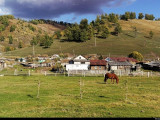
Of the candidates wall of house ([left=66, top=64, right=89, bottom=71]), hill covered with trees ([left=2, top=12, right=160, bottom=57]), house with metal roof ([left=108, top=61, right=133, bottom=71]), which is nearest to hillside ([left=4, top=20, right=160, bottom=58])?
hill covered with trees ([left=2, top=12, right=160, bottom=57])

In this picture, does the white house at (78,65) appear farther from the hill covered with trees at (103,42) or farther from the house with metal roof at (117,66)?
the hill covered with trees at (103,42)

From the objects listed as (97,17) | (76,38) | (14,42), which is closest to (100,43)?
(76,38)

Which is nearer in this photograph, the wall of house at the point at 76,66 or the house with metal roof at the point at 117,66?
the house with metal roof at the point at 117,66

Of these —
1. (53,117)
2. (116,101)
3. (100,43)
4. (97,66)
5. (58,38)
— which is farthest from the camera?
(58,38)

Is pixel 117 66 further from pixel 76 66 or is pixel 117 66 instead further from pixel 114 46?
pixel 114 46

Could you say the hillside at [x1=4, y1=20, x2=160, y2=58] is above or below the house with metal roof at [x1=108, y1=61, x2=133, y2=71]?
above

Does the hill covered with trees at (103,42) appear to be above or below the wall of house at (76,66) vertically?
above

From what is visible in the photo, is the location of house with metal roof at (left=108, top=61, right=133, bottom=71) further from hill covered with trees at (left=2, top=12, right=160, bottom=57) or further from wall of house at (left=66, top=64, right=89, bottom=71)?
hill covered with trees at (left=2, top=12, right=160, bottom=57)

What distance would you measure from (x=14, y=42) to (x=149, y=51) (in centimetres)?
14347

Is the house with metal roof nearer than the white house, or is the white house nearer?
the house with metal roof

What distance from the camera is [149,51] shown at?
113 meters

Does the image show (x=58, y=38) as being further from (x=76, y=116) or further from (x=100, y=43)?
(x=76, y=116)

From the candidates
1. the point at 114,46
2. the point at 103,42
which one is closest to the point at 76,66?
the point at 114,46

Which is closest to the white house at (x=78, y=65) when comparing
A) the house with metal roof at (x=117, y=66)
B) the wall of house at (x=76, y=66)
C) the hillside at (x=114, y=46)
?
the wall of house at (x=76, y=66)
